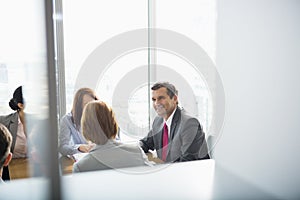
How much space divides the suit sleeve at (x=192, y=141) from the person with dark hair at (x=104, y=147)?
254 millimetres

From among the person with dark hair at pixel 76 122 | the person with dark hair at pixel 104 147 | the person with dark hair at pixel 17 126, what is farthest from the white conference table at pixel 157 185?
the person with dark hair at pixel 76 122

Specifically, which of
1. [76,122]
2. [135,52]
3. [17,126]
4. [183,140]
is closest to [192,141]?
[183,140]

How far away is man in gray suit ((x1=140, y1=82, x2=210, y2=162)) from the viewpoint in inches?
54.3

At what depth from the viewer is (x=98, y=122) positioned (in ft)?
4.08

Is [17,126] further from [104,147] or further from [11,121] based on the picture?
[104,147]

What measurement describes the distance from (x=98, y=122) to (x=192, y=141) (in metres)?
0.49

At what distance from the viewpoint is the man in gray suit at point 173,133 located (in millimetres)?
1379

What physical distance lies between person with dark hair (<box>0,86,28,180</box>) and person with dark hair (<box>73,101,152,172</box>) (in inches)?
8.0

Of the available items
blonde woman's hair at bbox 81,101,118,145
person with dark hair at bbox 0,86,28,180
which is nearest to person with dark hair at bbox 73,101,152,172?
blonde woman's hair at bbox 81,101,118,145

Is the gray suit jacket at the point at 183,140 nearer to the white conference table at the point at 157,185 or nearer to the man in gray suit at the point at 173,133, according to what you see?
the man in gray suit at the point at 173,133

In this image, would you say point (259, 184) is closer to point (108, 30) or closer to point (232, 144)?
point (232, 144)

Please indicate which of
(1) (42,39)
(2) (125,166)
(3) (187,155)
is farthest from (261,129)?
(1) (42,39)

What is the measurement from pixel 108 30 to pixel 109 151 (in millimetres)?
1087

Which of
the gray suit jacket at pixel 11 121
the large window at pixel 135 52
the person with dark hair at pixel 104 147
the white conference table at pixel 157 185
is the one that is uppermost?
the large window at pixel 135 52
